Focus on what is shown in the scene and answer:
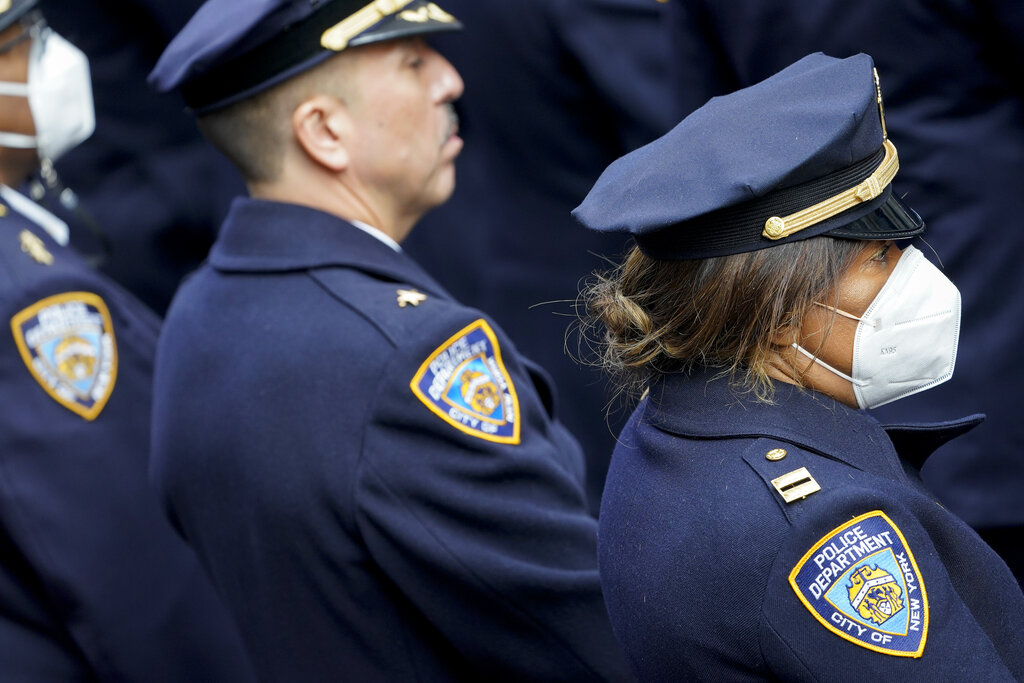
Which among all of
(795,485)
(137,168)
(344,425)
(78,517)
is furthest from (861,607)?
(137,168)

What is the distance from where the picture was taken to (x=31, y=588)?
6.77ft

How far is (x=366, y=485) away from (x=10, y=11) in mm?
1291

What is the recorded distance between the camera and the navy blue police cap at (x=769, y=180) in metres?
1.19

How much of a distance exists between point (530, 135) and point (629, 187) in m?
1.65

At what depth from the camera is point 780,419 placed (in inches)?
49.8

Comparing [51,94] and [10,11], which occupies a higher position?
[10,11]

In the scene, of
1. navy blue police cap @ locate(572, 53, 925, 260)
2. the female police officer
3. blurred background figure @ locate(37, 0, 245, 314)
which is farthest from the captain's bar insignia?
blurred background figure @ locate(37, 0, 245, 314)

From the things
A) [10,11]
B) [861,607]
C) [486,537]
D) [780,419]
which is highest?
[10,11]

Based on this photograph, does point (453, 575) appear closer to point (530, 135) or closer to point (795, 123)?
point (795, 123)

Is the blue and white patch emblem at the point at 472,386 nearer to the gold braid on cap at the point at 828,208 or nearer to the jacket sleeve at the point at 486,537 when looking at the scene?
the jacket sleeve at the point at 486,537

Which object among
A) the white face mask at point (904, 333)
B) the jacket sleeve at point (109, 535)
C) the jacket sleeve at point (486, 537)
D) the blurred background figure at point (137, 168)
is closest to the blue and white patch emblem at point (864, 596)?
the white face mask at point (904, 333)

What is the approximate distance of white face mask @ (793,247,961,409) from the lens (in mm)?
1276

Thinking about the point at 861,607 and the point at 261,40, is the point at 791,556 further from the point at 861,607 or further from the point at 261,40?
the point at 261,40

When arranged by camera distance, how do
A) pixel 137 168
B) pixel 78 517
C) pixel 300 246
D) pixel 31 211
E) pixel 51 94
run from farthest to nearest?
pixel 137 168, pixel 51 94, pixel 31 211, pixel 78 517, pixel 300 246
